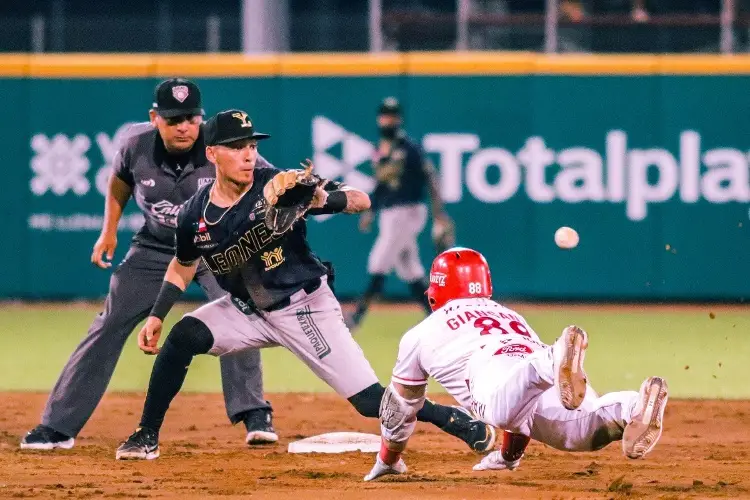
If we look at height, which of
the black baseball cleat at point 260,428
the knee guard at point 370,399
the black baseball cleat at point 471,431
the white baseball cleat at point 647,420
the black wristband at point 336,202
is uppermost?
the black wristband at point 336,202

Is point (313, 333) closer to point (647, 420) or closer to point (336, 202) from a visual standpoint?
point (336, 202)

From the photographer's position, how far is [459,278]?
6.15 meters

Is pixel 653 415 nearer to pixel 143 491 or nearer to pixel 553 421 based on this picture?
pixel 553 421

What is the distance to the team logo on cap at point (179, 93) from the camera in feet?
24.0

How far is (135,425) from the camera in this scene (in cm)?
850

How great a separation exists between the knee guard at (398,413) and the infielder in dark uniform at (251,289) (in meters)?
0.46

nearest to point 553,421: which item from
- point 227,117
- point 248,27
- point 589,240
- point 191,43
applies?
point 227,117

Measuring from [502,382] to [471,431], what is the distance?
951 millimetres

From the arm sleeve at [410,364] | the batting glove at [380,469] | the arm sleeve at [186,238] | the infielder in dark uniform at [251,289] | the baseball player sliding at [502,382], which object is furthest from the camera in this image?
the arm sleeve at [186,238]

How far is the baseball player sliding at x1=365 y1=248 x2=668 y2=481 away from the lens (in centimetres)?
547

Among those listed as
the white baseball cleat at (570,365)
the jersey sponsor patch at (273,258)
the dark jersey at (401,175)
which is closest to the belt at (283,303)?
the jersey sponsor patch at (273,258)

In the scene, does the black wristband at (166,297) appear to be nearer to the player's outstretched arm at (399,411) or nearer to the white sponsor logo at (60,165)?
the player's outstretched arm at (399,411)

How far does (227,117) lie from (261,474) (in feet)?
5.88

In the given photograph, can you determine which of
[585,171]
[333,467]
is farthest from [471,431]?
[585,171]
